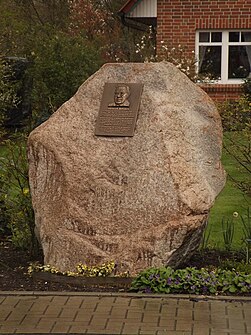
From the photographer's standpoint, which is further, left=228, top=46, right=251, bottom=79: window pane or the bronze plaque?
left=228, top=46, right=251, bottom=79: window pane

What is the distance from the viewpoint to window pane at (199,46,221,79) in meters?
22.0

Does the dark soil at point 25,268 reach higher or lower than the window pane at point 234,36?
higher

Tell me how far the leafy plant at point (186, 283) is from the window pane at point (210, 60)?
1541cm

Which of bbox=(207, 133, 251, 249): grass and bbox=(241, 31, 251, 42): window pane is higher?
bbox=(207, 133, 251, 249): grass

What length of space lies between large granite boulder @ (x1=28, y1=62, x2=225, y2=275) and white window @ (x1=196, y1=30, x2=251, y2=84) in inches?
568

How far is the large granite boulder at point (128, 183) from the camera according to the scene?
7148mm

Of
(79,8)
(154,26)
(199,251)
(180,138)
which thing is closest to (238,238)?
(199,251)

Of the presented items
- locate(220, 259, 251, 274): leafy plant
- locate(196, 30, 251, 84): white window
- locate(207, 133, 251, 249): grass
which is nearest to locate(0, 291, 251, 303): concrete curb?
locate(220, 259, 251, 274): leafy plant

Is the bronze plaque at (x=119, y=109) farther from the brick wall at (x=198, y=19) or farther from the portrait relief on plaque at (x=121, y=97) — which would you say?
the brick wall at (x=198, y=19)

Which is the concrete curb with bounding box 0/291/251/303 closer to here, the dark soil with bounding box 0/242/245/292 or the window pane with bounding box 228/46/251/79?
the dark soil with bounding box 0/242/245/292

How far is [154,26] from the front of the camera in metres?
25.3

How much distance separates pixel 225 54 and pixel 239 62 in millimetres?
518

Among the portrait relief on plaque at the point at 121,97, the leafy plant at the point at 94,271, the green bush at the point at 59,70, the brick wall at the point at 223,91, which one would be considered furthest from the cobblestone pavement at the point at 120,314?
the brick wall at the point at 223,91

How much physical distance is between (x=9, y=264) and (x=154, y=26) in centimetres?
1816
